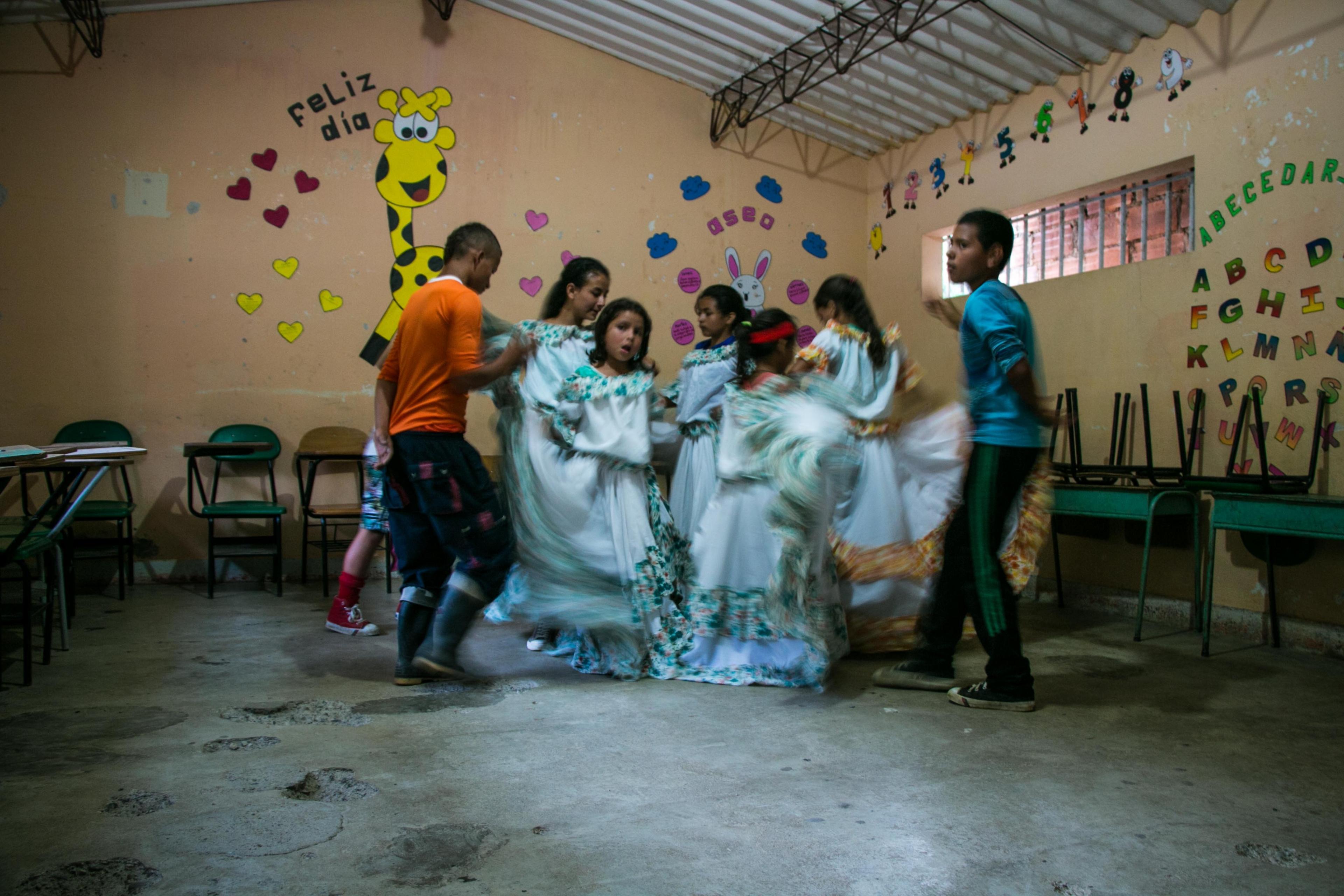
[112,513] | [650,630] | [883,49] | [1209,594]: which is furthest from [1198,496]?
[112,513]

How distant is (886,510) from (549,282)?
3667 millimetres

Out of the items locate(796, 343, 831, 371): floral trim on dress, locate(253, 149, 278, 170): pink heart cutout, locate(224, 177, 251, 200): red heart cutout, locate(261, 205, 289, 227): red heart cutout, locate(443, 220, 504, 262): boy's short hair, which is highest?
locate(253, 149, 278, 170): pink heart cutout

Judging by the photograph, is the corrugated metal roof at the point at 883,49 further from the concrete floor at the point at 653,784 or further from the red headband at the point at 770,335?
the concrete floor at the point at 653,784

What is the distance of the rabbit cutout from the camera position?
23.4 ft

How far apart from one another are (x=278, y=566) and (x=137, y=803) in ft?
11.3

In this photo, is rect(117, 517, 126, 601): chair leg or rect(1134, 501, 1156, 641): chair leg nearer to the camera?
rect(1134, 501, 1156, 641): chair leg

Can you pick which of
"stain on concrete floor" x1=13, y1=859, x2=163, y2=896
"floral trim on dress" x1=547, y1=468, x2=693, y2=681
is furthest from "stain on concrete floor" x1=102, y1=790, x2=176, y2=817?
"floral trim on dress" x1=547, y1=468, x2=693, y2=681

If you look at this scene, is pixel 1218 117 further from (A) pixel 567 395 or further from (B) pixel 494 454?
(B) pixel 494 454

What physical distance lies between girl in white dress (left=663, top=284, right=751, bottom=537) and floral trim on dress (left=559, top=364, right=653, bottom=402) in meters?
0.53

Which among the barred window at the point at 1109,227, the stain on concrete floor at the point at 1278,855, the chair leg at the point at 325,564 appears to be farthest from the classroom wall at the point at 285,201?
the stain on concrete floor at the point at 1278,855

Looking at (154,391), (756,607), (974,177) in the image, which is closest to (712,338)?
(756,607)

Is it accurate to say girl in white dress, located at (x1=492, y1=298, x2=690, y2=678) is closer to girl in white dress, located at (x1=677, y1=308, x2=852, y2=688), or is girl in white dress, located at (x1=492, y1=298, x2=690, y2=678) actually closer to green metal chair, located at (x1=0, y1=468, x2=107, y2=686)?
girl in white dress, located at (x1=677, y1=308, x2=852, y2=688)

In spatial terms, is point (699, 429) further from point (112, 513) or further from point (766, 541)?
point (112, 513)

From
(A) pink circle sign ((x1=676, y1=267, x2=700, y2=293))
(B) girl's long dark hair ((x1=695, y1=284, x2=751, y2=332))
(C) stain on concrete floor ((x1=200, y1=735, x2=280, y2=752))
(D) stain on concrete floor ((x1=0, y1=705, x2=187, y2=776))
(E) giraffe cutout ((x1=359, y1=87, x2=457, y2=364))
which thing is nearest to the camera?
(D) stain on concrete floor ((x1=0, y1=705, x2=187, y2=776))
